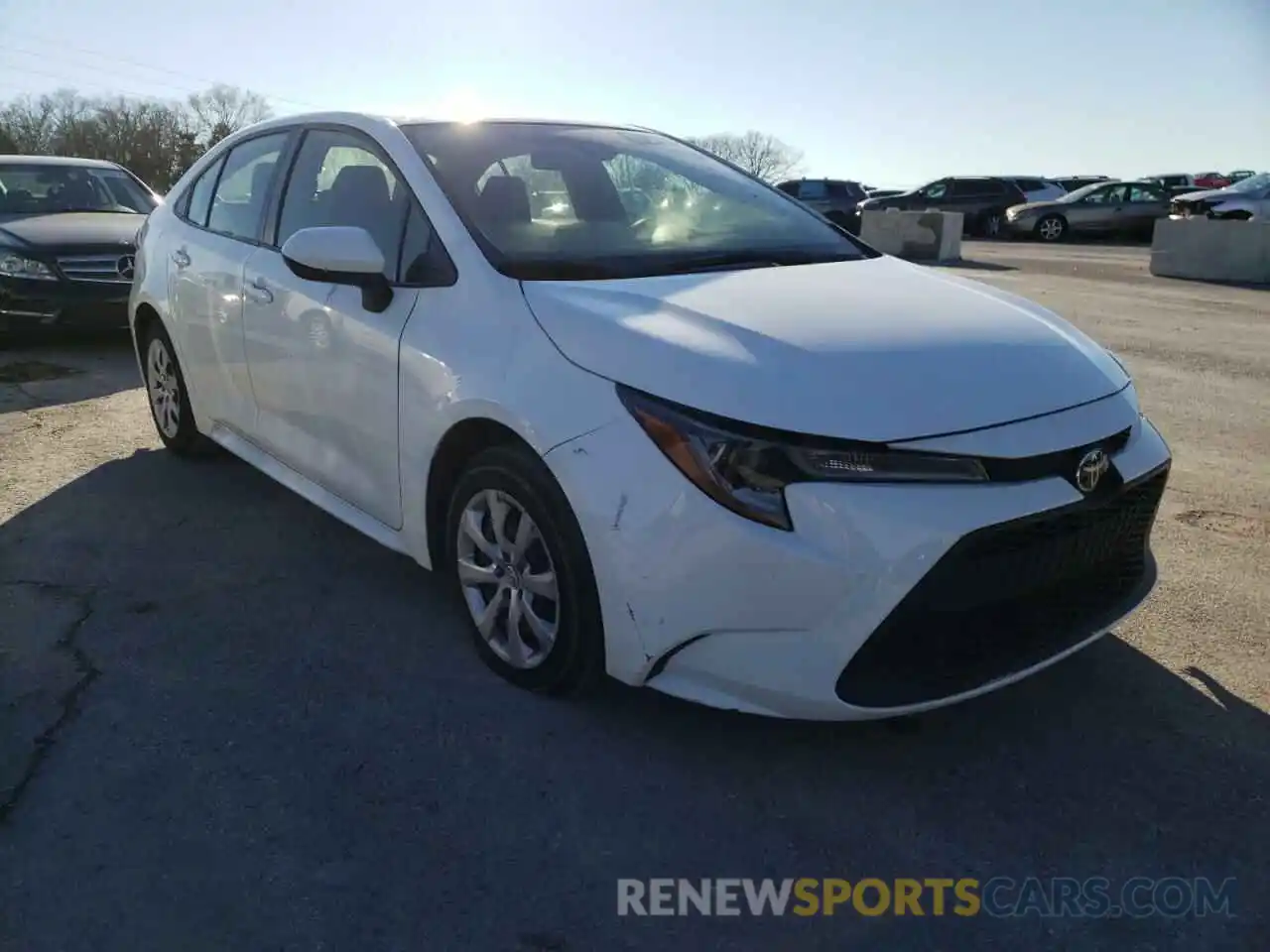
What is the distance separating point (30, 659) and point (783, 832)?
2.32 metres

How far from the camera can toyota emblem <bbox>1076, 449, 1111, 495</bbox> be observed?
2.48m

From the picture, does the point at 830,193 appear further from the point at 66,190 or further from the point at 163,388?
the point at 163,388

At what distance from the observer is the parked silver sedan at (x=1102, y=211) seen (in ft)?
82.0

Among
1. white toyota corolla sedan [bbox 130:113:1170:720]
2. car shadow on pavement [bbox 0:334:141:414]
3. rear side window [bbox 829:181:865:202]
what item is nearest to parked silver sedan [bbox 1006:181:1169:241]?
rear side window [bbox 829:181:865:202]

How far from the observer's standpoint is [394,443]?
318 cm

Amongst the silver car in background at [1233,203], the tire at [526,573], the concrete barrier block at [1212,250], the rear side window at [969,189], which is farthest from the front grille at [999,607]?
the rear side window at [969,189]

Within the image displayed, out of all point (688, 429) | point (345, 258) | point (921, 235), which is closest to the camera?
point (688, 429)

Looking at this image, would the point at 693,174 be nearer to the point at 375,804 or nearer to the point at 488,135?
the point at 488,135

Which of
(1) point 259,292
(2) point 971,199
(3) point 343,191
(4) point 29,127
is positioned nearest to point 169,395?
(1) point 259,292

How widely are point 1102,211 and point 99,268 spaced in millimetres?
23489

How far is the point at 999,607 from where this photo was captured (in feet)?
8.09

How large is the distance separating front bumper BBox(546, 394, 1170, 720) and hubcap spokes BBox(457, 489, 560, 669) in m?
0.27

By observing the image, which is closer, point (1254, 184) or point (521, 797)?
point (521, 797)

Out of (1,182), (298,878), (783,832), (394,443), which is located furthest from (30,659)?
(1,182)
